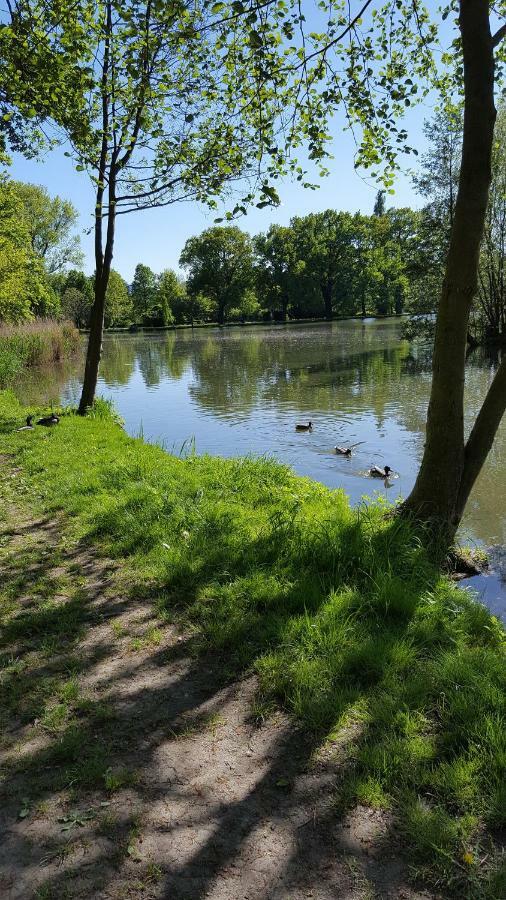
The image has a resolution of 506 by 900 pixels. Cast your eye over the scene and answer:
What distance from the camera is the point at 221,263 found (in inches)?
3487

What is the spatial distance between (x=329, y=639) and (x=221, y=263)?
297 feet

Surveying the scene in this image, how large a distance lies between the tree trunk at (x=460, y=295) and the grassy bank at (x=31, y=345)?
821 inches

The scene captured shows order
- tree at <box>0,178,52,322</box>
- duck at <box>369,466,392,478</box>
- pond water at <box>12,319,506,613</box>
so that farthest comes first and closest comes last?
tree at <box>0,178,52,322</box> < duck at <box>369,466,392,478</box> < pond water at <box>12,319,506,613</box>

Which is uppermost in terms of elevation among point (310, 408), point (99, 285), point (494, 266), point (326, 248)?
point (326, 248)

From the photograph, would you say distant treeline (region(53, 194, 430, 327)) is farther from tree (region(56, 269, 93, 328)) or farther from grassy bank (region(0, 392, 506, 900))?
grassy bank (region(0, 392, 506, 900))

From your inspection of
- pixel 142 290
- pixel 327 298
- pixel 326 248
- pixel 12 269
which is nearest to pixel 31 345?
pixel 12 269

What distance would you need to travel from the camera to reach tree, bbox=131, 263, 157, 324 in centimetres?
10006

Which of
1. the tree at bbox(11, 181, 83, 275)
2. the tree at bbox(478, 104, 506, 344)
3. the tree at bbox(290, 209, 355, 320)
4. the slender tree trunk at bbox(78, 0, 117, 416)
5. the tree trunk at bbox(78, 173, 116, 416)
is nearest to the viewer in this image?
the slender tree trunk at bbox(78, 0, 117, 416)

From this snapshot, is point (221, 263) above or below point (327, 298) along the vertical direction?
above

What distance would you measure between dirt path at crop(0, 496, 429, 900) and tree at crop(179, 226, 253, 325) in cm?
8958

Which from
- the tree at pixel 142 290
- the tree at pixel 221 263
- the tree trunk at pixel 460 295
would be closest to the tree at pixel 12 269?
the tree trunk at pixel 460 295

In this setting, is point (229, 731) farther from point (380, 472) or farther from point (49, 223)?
point (49, 223)

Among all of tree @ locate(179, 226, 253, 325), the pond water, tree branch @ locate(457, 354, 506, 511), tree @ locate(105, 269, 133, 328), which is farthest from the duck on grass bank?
tree @ locate(179, 226, 253, 325)

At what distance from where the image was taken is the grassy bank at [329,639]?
2463 millimetres
